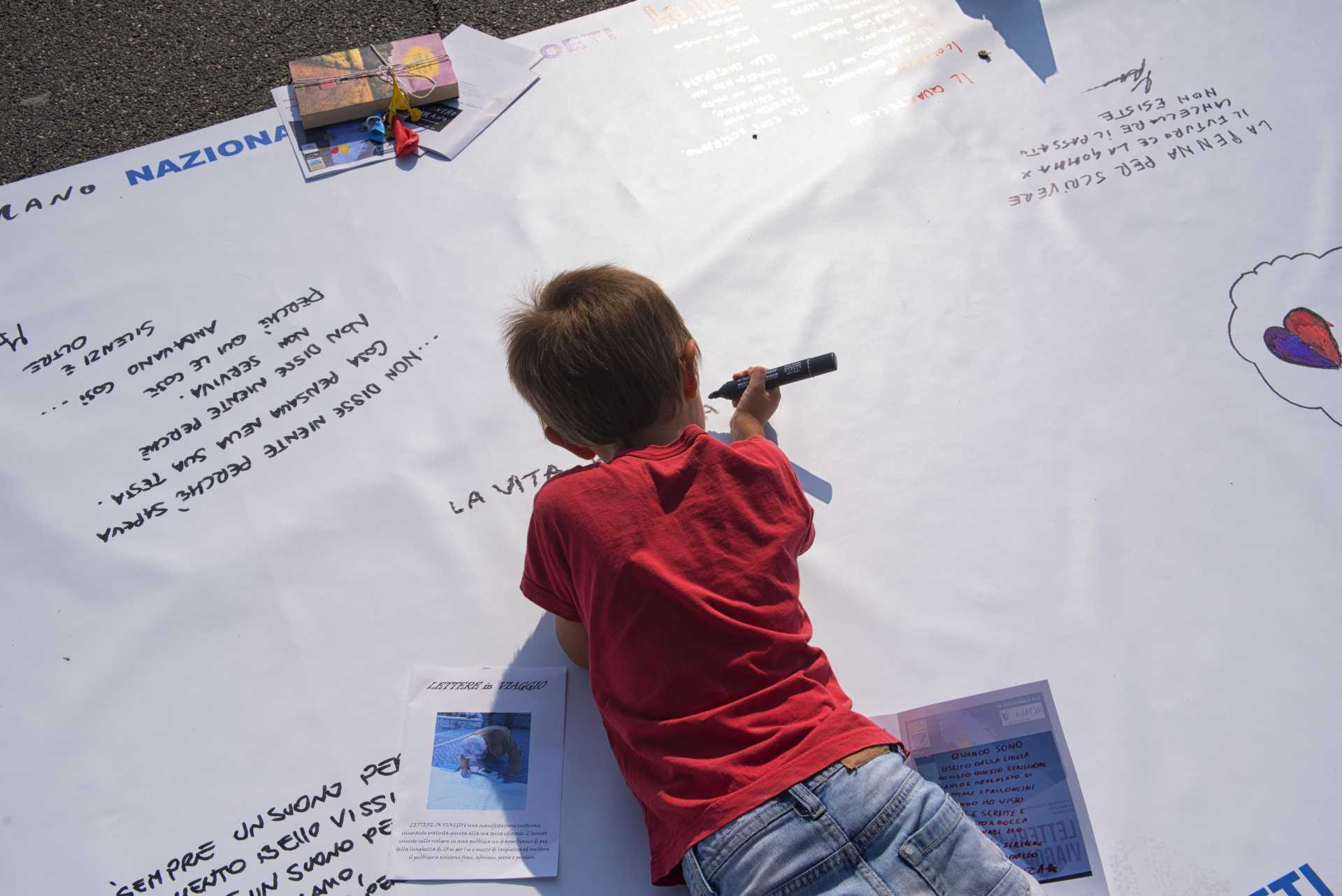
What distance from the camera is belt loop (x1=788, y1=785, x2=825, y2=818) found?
0.79m

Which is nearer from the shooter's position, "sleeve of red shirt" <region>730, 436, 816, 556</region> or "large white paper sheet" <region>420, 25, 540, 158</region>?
"sleeve of red shirt" <region>730, 436, 816, 556</region>

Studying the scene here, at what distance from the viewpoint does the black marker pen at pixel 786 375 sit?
1.13m

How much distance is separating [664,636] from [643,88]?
104 cm

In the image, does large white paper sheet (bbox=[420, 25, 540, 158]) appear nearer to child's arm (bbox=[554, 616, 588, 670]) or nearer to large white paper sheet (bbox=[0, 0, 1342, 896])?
large white paper sheet (bbox=[0, 0, 1342, 896])

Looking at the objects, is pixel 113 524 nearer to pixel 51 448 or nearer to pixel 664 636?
pixel 51 448

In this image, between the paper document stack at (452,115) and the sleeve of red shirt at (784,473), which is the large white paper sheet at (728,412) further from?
the sleeve of red shirt at (784,473)

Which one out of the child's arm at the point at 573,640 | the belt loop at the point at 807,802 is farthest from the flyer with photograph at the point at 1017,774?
the child's arm at the point at 573,640

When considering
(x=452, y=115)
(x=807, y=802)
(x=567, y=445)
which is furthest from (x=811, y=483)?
(x=452, y=115)

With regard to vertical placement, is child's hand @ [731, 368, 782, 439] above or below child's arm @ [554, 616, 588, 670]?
above
